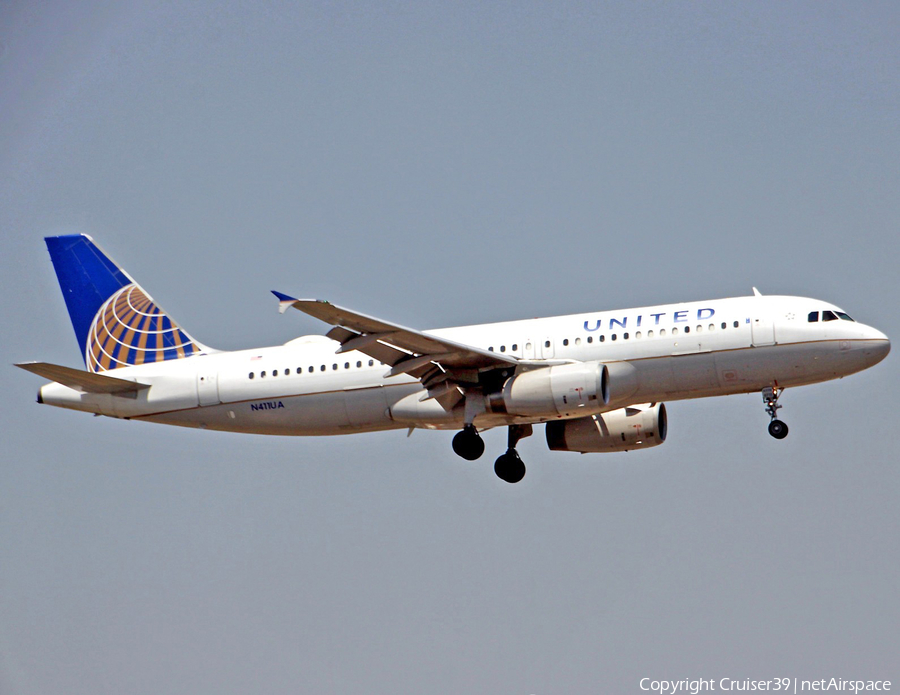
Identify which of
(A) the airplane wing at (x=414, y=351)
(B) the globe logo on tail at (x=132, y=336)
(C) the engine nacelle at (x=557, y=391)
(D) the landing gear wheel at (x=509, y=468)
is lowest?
(D) the landing gear wheel at (x=509, y=468)

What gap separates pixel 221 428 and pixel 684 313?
14.1 metres

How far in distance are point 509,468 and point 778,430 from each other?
8292 mm

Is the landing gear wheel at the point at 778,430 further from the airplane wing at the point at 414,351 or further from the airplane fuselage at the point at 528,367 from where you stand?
the airplane wing at the point at 414,351

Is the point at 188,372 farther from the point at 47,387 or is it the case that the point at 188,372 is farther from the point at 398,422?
the point at 398,422

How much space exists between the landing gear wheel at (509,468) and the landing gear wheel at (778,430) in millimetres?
7878

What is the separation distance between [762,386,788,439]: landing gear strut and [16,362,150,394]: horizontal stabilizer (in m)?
18.2

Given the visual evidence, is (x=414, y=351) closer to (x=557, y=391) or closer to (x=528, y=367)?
(x=528, y=367)

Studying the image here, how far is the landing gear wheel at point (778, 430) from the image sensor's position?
34.5 m

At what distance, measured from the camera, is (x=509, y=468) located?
3859cm

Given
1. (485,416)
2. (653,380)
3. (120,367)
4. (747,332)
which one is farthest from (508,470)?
(120,367)

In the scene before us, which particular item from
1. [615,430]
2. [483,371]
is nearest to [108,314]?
[483,371]

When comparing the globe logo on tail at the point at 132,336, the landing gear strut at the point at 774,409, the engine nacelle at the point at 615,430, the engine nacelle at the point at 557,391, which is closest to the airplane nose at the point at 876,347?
the landing gear strut at the point at 774,409

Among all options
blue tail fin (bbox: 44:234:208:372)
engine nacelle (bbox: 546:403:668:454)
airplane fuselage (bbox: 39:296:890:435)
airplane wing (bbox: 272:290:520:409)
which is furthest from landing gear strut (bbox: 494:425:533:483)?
blue tail fin (bbox: 44:234:208:372)

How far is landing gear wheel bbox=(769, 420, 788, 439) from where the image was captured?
34.5 meters
